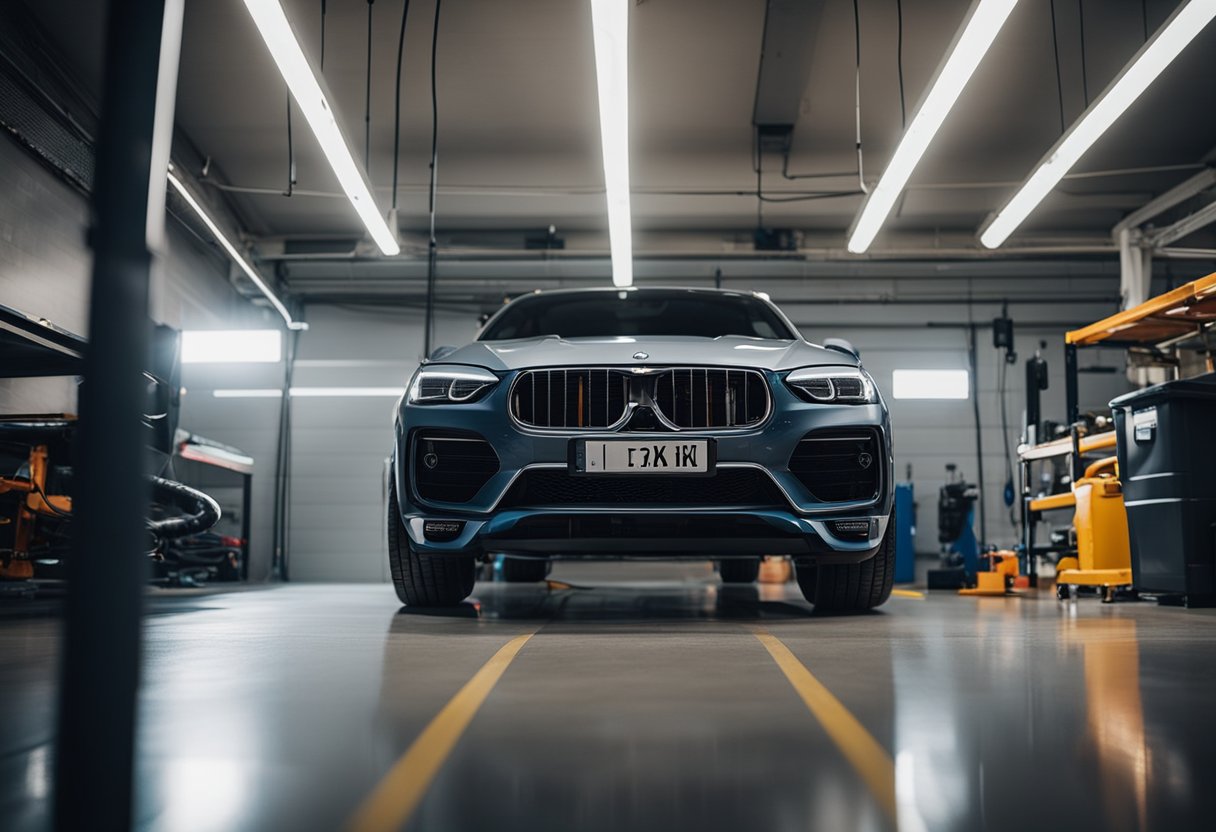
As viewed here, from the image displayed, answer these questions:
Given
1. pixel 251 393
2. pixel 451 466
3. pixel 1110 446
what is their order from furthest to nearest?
pixel 251 393, pixel 1110 446, pixel 451 466

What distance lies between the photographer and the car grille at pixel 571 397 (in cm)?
398

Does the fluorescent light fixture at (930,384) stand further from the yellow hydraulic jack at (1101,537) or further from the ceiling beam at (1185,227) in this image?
the yellow hydraulic jack at (1101,537)

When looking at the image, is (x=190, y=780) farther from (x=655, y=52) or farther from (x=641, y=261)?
(x=641, y=261)

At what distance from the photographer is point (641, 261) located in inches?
585

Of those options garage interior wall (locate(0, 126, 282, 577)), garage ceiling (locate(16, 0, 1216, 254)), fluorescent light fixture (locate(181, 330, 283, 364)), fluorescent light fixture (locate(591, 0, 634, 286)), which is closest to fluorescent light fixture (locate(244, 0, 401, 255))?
garage ceiling (locate(16, 0, 1216, 254))

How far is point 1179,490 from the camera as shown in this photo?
5.32m

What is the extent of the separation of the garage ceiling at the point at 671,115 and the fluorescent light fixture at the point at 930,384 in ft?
6.69

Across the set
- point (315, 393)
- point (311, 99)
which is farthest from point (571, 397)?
point (315, 393)

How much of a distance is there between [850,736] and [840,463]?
2.34 meters

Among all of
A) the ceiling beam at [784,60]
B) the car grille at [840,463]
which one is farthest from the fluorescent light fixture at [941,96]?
the car grille at [840,463]

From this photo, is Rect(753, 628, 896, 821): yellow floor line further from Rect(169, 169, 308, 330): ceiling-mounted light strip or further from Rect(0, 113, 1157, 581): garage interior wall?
Rect(0, 113, 1157, 581): garage interior wall

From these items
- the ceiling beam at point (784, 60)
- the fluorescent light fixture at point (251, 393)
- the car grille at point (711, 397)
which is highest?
the ceiling beam at point (784, 60)

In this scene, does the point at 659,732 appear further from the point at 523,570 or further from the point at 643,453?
the point at 523,570

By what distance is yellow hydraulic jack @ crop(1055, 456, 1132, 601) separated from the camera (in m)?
6.30
